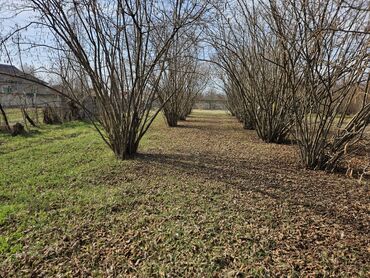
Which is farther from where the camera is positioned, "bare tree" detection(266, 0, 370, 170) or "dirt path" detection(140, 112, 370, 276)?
"bare tree" detection(266, 0, 370, 170)

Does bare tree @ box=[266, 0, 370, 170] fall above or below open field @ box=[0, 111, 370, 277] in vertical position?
above

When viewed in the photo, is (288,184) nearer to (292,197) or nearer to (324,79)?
(292,197)

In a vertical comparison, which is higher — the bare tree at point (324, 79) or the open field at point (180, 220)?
the bare tree at point (324, 79)

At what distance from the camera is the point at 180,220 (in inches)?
130

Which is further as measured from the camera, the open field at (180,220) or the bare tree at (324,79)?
the bare tree at (324,79)

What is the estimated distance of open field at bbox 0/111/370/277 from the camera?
8.27ft

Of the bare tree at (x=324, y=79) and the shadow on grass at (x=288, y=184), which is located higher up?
the bare tree at (x=324, y=79)

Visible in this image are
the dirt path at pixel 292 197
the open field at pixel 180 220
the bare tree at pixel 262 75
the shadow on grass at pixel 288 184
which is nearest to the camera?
the open field at pixel 180 220

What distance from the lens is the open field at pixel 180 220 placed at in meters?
2.52

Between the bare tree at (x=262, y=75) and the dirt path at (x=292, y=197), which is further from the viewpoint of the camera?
the bare tree at (x=262, y=75)

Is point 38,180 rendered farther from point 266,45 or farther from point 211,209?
point 266,45

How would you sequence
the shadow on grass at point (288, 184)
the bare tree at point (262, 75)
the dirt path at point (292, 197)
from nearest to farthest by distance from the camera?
the dirt path at point (292, 197) < the shadow on grass at point (288, 184) < the bare tree at point (262, 75)

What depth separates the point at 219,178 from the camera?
16.2 ft

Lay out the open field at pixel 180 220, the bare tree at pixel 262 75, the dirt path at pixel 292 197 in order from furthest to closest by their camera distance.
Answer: the bare tree at pixel 262 75 → the dirt path at pixel 292 197 → the open field at pixel 180 220
